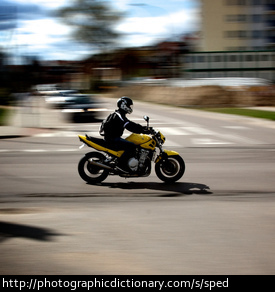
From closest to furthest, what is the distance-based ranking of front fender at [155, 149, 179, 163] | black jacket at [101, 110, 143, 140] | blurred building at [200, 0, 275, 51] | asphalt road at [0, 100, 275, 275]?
asphalt road at [0, 100, 275, 275]
black jacket at [101, 110, 143, 140]
front fender at [155, 149, 179, 163]
blurred building at [200, 0, 275, 51]

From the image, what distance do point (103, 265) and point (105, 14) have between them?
93.9 metres

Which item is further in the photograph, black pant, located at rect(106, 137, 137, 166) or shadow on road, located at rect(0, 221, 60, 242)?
black pant, located at rect(106, 137, 137, 166)

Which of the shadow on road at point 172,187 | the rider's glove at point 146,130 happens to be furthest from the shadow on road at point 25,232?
the rider's glove at point 146,130

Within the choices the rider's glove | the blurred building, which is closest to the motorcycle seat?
the rider's glove

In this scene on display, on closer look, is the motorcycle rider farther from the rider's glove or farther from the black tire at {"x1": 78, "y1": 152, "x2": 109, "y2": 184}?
the black tire at {"x1": 78, "y1": 152, "x2": 109, "y2": 184}

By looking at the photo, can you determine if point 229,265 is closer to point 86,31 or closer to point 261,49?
point 261,49

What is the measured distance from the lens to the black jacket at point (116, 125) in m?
10.0

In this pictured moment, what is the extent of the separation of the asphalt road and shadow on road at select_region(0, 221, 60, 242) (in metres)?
0.01

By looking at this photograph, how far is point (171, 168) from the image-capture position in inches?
417

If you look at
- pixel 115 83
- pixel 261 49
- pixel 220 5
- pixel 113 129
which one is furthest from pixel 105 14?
pixel 113 129

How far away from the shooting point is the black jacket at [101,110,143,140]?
1004cm

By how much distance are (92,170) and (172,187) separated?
1.58 meters

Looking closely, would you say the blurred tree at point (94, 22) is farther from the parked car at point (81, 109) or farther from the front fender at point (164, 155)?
the front fender at point (164, 155)
